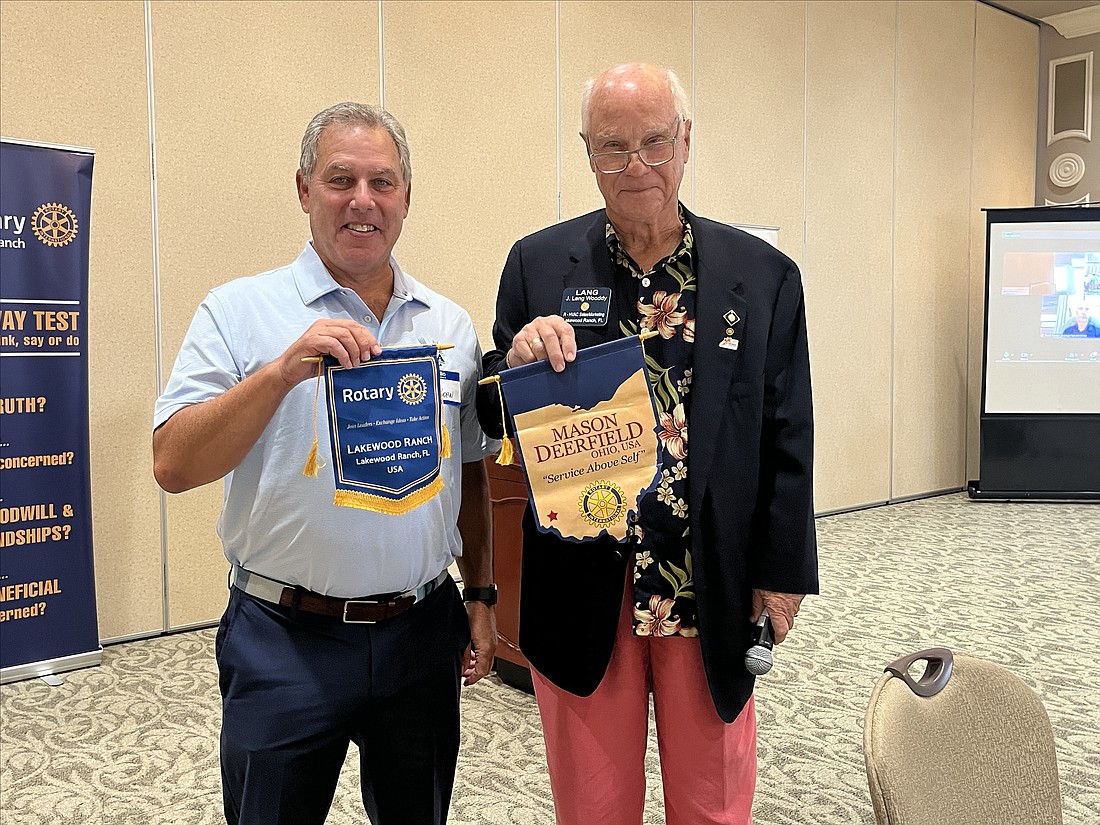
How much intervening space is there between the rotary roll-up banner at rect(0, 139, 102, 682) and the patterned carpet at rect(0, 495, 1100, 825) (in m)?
0.25

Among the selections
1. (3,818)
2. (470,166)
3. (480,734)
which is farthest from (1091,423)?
(3,818)

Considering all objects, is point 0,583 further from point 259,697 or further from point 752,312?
point 752,312

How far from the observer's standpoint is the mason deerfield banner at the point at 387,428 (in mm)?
1510

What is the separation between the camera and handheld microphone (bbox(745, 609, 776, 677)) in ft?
5.37

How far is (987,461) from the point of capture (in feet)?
26.4


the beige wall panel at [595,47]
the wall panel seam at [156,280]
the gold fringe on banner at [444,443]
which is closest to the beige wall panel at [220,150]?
the wall panel seam at [156,280]

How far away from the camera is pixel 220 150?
455cm

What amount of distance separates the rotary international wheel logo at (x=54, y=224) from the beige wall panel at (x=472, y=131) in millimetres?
1693

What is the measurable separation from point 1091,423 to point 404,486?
7896 mm

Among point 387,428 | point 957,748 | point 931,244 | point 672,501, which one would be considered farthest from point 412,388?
point 931,244

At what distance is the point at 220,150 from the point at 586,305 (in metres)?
3.43

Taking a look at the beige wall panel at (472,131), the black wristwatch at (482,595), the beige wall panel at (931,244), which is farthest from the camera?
the beige wall panel at (931,244)

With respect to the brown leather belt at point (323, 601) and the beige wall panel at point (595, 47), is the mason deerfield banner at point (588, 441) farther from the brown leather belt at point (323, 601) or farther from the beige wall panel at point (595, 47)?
the beige wall panel at point (595, 47)

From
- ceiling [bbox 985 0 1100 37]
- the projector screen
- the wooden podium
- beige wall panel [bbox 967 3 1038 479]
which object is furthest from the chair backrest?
ceiling [bbox 985 0 1100 37]
